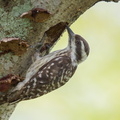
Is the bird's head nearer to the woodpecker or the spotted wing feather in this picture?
the woodpecker

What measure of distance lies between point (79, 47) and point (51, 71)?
67 cm

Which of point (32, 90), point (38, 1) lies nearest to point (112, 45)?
point (32, 90)

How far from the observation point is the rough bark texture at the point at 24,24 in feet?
15.6

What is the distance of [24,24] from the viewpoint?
Answer: 4.84 meters

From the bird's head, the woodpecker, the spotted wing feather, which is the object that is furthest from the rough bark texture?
the bird's head

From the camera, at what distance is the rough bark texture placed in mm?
4758

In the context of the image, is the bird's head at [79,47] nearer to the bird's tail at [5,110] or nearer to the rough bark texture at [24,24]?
the rough bark texture at [24,24]

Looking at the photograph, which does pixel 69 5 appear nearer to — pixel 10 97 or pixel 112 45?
pixel 10 97

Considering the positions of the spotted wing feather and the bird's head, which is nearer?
the spotted wing feather

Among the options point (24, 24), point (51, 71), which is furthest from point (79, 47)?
point (24, 24)

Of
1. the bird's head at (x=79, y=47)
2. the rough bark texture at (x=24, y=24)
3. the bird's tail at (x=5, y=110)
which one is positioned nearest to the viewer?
the rough bark texture at (x=24, y=24)

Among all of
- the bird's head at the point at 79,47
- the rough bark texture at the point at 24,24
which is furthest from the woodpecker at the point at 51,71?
the rough bark texture at the point at 24,24

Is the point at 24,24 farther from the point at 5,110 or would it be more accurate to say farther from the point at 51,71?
the point at 51,71

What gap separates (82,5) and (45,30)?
1.47 ft
